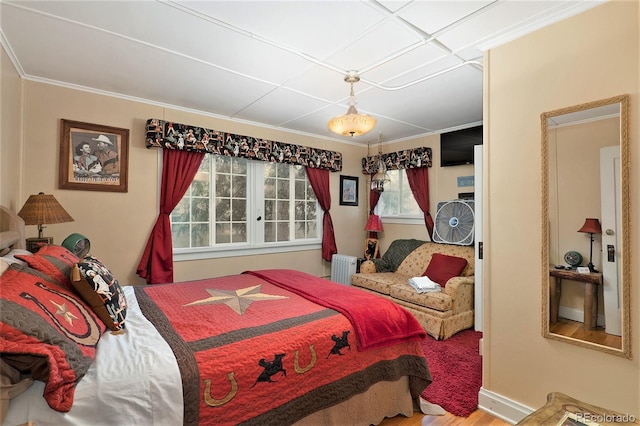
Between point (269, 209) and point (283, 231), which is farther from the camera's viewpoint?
point (283, 231)

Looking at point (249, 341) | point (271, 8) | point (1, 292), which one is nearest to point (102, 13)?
point (271, 8)

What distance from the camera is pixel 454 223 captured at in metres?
4.04

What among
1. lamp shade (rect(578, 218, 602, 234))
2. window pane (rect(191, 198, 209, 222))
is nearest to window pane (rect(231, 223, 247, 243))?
window pane (rect(191, 198, 209, 222))

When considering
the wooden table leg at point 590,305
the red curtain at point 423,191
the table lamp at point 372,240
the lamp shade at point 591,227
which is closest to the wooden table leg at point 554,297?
the wooden table leg at point 590,305

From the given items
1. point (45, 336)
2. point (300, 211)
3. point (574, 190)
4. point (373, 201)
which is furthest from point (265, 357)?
point (373, 201)

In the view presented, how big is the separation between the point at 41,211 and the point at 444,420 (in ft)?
11.0

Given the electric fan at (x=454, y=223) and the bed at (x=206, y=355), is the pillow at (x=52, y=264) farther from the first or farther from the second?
the electric fan at (x=454, y=223)

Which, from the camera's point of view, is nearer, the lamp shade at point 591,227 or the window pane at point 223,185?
the lamp shade at point 591,227

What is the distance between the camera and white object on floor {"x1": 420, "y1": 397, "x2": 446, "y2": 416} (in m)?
2.02

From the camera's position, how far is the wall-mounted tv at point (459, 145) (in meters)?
3.90

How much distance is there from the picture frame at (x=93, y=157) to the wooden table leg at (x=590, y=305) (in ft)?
13.0

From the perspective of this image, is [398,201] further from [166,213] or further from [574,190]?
[166,213]

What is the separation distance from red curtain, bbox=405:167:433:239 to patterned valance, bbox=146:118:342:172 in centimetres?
121

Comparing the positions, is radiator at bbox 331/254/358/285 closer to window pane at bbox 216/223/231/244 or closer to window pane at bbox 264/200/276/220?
window pane at bbox 264/200/276/220
